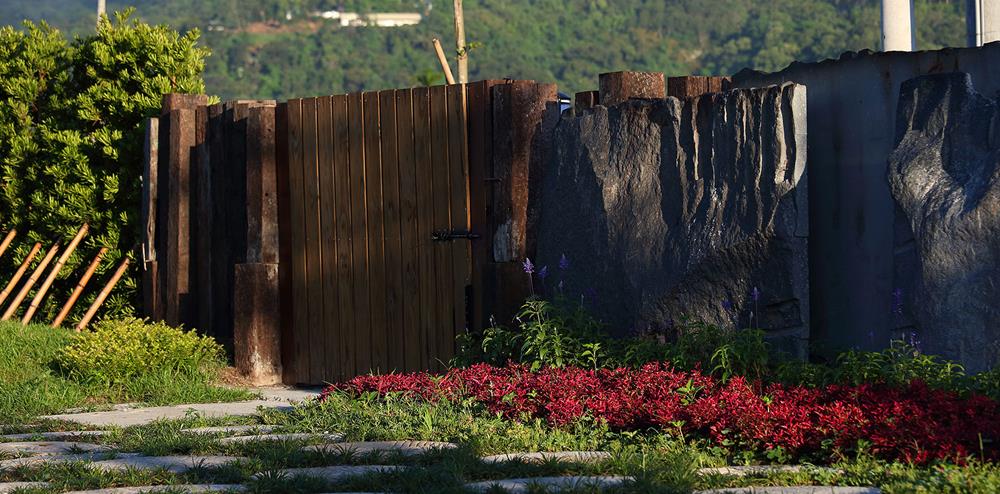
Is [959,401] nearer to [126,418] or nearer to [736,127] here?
[736,127]

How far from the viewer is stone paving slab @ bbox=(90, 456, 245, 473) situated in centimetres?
585

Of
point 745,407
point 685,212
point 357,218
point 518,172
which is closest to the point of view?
point 745,407

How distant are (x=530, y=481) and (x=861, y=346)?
9.68ft

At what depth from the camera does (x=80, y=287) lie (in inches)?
495

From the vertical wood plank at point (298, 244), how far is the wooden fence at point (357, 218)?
0.01 meters

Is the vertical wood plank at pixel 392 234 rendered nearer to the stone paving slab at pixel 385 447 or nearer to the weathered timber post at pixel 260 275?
the weathered timber post at pixel 260 275

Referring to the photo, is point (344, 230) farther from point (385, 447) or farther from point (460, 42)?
point (460, 42)

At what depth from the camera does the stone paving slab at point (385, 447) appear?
19.5 ft

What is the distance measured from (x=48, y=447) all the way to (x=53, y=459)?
1.62 ft

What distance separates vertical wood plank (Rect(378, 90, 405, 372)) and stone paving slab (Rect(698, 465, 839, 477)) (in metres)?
4.32

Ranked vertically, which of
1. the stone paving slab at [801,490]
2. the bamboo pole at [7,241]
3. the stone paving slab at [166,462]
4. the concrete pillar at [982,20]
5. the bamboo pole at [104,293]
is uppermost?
the concrete pillar at [982,20]

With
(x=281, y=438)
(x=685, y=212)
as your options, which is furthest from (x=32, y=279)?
(x=685, y=212)

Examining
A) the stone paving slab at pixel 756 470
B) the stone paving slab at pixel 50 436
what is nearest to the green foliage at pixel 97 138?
the stone paving slab at pixel 50 436

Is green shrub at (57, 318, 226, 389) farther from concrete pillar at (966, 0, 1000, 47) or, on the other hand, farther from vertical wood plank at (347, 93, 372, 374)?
concrete pillar at (966, 0, 1000, 47)
